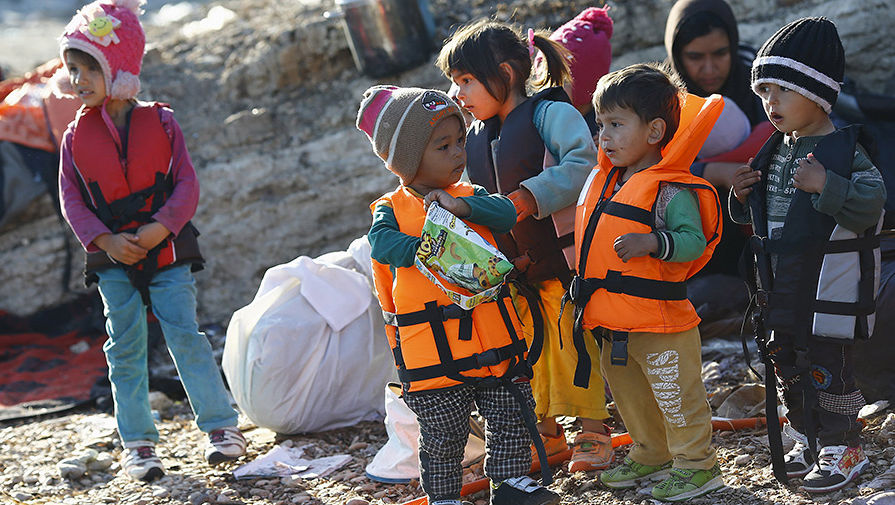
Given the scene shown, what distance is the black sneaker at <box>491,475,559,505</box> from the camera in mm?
2963

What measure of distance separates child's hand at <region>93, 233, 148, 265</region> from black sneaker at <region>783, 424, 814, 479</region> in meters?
2.83

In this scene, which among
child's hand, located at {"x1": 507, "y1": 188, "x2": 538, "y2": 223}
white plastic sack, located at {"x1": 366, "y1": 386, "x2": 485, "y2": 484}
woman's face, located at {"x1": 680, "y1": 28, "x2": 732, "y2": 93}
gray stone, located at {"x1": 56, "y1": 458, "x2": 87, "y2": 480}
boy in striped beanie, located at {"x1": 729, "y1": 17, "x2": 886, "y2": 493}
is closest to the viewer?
boy in striped beanie, located at {"x1": 729, "y1": 17, "x2": 886, "y2": 493}

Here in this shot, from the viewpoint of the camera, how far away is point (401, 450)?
12.4 feet

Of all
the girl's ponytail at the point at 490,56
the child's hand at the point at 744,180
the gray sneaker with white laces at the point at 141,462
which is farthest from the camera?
the gray sneaker with white laces at the point at 141,462

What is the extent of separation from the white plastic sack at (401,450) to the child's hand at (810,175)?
163 centimetres

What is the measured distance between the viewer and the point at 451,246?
2.80 meters

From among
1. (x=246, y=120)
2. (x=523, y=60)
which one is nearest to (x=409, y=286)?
(x=523, y=60)

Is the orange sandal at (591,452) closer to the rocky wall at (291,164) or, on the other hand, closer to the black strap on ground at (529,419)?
the black strap on ground at (529,419)

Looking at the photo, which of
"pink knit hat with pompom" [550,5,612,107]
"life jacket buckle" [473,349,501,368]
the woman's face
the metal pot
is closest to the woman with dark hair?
the woman's face

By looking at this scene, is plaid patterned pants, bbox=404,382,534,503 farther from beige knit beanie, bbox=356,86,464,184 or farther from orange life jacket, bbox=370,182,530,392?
beige knit beanie, bbox=356,86,464,184

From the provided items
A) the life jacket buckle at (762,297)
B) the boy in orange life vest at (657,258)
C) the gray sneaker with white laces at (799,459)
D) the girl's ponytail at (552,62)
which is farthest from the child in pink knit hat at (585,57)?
the gray sneaker with white laces at (799,459)

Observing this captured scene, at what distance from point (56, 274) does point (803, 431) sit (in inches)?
209

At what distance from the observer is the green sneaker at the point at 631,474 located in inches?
130

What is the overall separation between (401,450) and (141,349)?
55.6 inches
